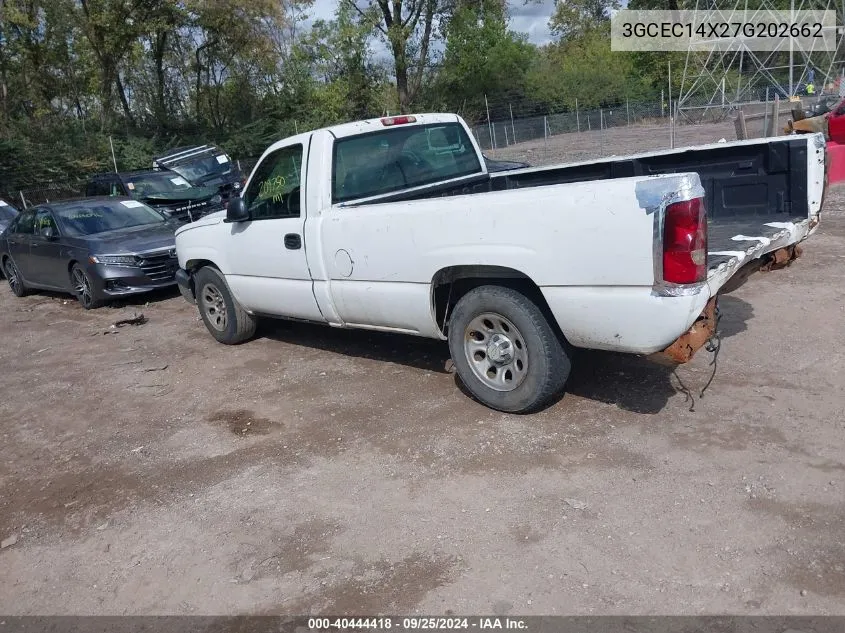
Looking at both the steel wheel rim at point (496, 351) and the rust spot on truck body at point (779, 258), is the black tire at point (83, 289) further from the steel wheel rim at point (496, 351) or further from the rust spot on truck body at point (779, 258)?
the rust spot on truck body at point (779, 258)

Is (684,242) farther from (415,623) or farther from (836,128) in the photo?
(836,128)

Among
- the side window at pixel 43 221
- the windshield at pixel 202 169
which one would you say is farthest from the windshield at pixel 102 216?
the windshield at pixel 202 169

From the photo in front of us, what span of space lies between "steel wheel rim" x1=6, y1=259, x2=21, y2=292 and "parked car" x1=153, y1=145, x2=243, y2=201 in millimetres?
4875

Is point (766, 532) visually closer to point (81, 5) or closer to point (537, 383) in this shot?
point (537, 383)

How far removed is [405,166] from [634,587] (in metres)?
3.79

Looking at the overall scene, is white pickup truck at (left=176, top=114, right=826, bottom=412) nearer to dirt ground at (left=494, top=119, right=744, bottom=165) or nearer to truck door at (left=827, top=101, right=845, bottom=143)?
truck door at (left=827, top=101, right=845, bottom=143)

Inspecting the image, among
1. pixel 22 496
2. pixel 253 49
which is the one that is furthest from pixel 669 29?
pixel 22 496

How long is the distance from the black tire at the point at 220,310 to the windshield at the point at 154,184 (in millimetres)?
8379

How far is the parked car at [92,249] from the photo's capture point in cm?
977

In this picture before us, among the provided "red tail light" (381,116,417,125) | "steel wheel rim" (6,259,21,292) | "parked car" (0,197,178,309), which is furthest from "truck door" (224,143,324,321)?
"steel wheel rim" (6,259,21,292)

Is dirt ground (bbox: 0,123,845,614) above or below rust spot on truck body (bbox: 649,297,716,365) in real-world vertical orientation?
below

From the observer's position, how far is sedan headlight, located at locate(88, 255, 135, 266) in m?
9.73

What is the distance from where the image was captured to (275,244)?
6020 mm

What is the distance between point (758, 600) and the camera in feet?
9.64
